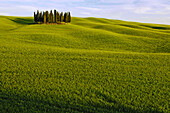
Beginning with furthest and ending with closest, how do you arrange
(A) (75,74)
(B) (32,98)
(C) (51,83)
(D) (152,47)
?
(D) (152,47), (A) (75,74), (C) (51,83), (B) (32,98)

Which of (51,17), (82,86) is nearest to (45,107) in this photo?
(82,86)

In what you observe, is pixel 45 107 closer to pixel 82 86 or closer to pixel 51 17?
pixel 82 86

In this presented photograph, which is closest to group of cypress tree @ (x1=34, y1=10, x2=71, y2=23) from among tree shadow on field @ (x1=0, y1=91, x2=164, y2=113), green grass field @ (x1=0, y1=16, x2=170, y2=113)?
green grass field @ (x1=0, y1=16, x2=170, y2=113)

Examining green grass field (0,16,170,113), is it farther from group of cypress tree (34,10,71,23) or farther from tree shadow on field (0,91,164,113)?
group of cypress tree (34,10,71,23)

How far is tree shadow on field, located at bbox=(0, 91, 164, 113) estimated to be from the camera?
5.80 metres

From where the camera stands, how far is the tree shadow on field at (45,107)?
5805mm

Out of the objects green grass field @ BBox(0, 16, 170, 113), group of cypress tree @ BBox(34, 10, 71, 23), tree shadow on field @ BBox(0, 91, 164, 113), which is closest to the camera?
tree shadow on field @ BBox(0, 91, 164, 113)

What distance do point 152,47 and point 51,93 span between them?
18.6 metres

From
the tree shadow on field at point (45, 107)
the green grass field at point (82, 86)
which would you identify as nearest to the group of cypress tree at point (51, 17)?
the green grass field at point (82, 86)

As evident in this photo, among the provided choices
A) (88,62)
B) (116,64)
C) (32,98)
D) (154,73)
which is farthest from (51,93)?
(154,73)

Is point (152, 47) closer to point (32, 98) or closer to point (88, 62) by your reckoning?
point (88, 62)

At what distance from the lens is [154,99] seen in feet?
22.0

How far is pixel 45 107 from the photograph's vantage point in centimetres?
598

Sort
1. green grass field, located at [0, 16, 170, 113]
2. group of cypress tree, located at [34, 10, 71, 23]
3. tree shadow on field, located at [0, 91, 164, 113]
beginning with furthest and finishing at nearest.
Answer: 1. group of cypress tree, located at [34, 10, 71, 23]
2. green grass field, located at [0, 16, 170, 113]
3. tree shadow on field, located at [0, 91, 164, 113]
